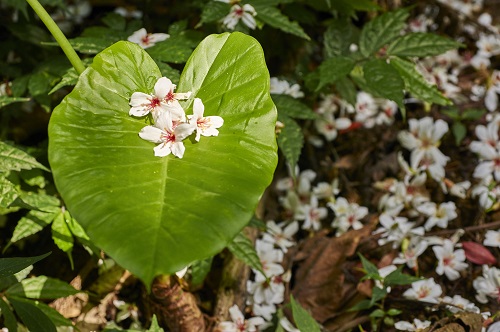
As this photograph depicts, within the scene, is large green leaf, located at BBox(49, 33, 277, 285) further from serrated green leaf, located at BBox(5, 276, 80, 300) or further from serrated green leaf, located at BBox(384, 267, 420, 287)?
serrated green leaf, located at BBox(384, 267, 420, 287)

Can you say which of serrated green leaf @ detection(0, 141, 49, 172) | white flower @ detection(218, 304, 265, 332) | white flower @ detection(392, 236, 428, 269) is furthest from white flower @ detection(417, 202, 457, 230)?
serrated green leaf @ detection(0, 141, 49, 172)

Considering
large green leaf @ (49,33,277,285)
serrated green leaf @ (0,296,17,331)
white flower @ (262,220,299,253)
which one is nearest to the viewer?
large green leaf @ (49,33,277,285)

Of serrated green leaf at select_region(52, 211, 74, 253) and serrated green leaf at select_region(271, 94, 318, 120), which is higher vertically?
serrated green leaf at select_region(271, 94, 318, 120)

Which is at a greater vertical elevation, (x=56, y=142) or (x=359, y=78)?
→ (x=56, y=142)

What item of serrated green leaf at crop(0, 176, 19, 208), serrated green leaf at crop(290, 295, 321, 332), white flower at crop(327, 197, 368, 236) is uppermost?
serrated green leaf at crop(0, 176, 19, 208)

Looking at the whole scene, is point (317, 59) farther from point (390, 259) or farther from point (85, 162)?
point (85, 162)

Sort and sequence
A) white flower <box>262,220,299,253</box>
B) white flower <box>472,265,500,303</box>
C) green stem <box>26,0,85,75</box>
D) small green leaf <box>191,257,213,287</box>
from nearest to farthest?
green stem <box>26,0,85,75</box>, small green leaf <box>191,257,213,287</box>, white flower <box>472,265,500,303</box>, white flower <box>262,220,299,253</box>

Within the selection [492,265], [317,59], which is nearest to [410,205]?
[492,265]
